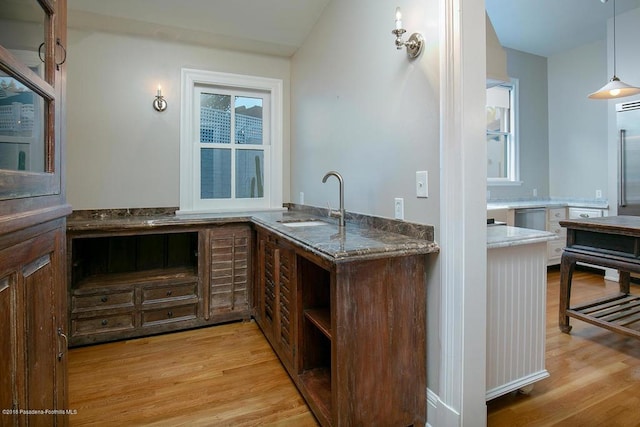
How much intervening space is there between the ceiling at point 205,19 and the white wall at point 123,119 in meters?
0.14

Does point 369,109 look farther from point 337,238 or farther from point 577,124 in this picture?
point 577,124

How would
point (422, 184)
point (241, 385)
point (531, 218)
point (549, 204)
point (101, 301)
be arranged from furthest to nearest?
point (549, 204)
point (531, 218)
point (101, 301)
point (241, 385)
point (422, 184)

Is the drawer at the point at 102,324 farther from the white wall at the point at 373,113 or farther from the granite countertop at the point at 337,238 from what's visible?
the white wall at the point at 373,113

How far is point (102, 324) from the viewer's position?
2496mm

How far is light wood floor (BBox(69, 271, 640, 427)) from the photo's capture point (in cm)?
168

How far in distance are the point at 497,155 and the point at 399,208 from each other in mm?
3811

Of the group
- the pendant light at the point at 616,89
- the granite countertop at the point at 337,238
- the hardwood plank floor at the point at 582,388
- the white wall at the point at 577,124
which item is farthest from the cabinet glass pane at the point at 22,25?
the white wall at the point at 577,124

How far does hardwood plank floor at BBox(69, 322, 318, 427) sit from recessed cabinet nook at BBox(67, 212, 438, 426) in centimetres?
11

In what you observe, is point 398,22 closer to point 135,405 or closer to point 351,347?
point 351,347

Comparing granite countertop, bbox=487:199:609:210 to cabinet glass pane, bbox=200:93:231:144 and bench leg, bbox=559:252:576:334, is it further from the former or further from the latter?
cabinet glass pane, bbox=200:93:231:144

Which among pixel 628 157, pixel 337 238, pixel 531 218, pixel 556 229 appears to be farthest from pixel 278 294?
pixel 628 157

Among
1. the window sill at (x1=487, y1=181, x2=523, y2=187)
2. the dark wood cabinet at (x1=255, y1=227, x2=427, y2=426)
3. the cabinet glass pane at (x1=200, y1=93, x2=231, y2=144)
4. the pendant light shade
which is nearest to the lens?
the dark wood cabinet at (x1=255, y1=227, x2=427, y2=426)

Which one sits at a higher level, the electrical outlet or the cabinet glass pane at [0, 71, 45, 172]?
the cabinet glass pane at [0, 71, 45, 172]

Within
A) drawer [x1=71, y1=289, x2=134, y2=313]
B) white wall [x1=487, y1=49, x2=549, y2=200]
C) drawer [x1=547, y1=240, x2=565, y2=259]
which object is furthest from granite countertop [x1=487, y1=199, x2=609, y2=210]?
drawer [x1=71, y1=289, x2=134, y2=313]
